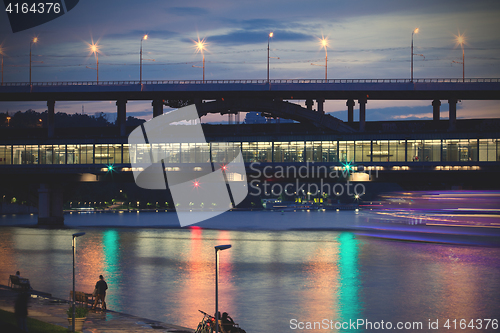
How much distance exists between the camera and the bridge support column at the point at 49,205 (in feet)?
321

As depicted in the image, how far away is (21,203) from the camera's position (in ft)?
518

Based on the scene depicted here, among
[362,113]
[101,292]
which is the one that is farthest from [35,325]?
[362,113]

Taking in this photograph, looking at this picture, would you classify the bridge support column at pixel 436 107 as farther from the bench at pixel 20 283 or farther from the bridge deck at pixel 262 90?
the bench at pixel 20 283

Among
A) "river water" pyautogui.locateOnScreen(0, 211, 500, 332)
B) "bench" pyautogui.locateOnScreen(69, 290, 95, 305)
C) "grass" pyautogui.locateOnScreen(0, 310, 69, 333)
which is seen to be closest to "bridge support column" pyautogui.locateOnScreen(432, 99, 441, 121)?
"river water" pyautogui.locateOnScreen(0, 211, 500, 332)

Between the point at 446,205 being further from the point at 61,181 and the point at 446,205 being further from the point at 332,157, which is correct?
the point at 61,181

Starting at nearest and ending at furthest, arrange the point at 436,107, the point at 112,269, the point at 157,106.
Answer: the point at 112,269
the point at 157,106
the point at 436,107

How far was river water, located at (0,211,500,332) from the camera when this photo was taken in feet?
90.3

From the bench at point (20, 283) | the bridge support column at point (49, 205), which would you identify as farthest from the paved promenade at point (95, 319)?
the bridge support column at point (49, 205)

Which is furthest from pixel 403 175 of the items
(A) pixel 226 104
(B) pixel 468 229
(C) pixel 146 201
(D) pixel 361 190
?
(C) pixel 146 201

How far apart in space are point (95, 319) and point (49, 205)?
81.2m

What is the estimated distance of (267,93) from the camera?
3976 inches

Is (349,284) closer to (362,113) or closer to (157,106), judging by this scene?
(362,113)

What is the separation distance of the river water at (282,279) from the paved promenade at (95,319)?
6.67 feet

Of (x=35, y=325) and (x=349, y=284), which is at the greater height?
(x=35, y=325)
